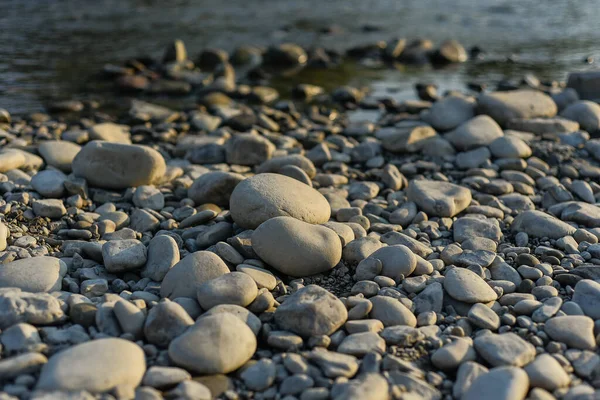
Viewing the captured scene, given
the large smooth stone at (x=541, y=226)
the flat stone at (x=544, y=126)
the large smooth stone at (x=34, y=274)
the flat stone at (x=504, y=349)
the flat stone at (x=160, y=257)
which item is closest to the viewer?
the flat stone at (x=504, y=349)

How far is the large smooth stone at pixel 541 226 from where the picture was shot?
4.02 meters

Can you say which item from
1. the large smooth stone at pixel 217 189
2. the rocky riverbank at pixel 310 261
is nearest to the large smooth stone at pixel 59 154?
the rocky riverbank at pixel 310 261

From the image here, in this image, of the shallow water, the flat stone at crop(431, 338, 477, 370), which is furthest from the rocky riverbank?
the shallow water

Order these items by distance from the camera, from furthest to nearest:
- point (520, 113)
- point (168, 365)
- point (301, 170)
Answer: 1. point (520, 113)
2. point (301, 170)
3. point (168, 365)

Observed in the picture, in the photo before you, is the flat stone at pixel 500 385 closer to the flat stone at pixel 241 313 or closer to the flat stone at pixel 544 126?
the flat stone at pixel 241 313

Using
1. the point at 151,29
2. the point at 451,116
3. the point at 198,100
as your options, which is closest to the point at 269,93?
the point at 198,100

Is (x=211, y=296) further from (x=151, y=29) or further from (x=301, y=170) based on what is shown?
(x=151, y=29)

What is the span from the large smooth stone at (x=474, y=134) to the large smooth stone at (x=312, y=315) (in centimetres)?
314

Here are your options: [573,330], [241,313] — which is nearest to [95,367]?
[241,313]

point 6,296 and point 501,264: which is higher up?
point 6,296

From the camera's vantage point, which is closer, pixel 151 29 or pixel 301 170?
pixel 301 170

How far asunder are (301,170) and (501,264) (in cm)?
166

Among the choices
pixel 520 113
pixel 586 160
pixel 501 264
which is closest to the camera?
pixel 501 264

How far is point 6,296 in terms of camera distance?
2.92 metres
